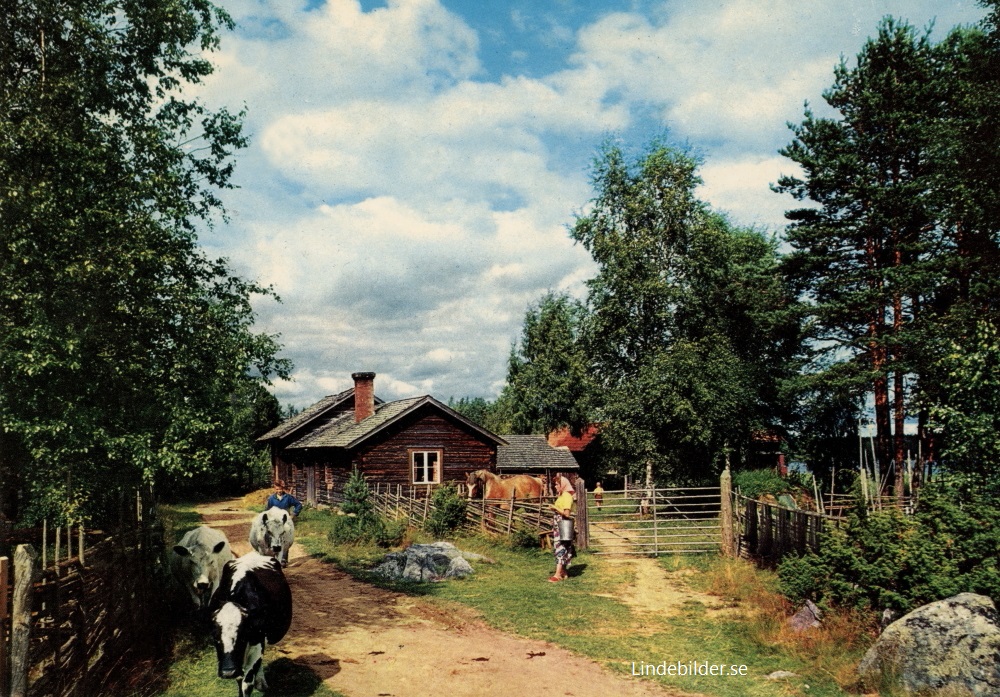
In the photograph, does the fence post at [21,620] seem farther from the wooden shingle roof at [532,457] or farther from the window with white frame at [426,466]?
the wooden shingle roof at [532,457]

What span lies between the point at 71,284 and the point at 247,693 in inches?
259

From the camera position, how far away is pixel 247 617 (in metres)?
7.07

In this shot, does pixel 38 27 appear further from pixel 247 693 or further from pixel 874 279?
pixel 874 279

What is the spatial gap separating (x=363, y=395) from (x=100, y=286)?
24238mm

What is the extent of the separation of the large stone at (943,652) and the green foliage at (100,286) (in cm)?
993

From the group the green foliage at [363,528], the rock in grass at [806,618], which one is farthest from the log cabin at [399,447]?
the rock in grass at [806,618]

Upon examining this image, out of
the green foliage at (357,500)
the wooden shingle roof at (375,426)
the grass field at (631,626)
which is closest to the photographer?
the grass field at (631,626)

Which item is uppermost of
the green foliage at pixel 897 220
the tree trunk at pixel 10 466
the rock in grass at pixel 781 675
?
the green foliage at pixel 897 220

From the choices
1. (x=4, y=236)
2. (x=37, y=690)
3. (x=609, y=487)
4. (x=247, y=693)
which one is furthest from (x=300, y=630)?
(x=609, y=487)

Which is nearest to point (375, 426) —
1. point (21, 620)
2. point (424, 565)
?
point (424, 565)

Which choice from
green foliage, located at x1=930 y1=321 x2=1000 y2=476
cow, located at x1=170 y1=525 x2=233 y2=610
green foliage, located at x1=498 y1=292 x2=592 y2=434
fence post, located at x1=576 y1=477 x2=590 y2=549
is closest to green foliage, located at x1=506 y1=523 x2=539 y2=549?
fence post, located at x1=576 y1=477 x2=590 y2=549

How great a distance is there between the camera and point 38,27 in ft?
38.0

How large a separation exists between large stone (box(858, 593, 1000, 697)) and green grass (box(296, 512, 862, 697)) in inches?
26.6

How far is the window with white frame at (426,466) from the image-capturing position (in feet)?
99.3
